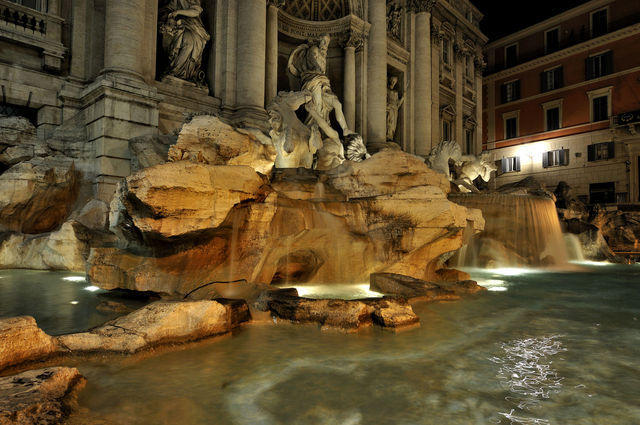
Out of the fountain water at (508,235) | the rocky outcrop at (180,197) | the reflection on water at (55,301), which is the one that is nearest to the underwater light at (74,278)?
the reflection on water at (55,301)

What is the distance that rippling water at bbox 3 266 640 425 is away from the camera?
6.24ft

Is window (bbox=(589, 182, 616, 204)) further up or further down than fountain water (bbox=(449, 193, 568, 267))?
further up

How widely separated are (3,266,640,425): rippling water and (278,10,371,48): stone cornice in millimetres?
12848

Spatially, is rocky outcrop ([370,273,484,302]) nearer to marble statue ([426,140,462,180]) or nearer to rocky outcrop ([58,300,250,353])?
rocky outcrop ([58,300,250,353])

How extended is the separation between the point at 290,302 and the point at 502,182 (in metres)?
27.3

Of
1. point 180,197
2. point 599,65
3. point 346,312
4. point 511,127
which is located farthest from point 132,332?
point 511,127

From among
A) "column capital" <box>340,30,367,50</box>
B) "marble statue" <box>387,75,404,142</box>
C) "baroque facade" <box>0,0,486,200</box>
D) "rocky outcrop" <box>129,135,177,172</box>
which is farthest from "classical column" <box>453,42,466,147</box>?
"rocky outcrop" <box>129,135,177,172</box>

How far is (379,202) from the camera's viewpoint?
534cm

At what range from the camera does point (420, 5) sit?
58.2 feet

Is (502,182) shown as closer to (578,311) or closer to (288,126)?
(288,126)

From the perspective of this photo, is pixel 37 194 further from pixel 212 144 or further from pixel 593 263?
pixel 593 263

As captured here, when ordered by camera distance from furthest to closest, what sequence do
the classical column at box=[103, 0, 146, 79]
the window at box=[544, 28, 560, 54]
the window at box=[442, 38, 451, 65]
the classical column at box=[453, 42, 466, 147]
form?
the window at box=[544, 28, 560, 54] < the classical column at box=[453, 42, 466, 147] < the window at box=[442, 38, 451, 65] < the classical column at box=[103, 0, 146, 79]

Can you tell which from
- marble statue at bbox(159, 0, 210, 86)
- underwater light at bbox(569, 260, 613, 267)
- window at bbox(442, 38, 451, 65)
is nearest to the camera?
underwater light at bbox(569, 260, 613, 267)

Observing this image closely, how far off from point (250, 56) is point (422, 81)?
396 inches
